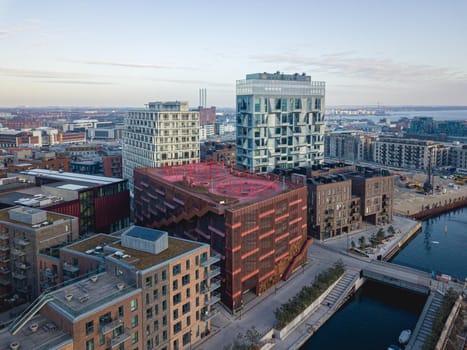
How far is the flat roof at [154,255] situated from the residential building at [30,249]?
12626mm

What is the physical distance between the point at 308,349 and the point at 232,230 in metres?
17.7

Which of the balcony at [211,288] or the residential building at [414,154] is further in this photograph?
the residential building at [414,154]

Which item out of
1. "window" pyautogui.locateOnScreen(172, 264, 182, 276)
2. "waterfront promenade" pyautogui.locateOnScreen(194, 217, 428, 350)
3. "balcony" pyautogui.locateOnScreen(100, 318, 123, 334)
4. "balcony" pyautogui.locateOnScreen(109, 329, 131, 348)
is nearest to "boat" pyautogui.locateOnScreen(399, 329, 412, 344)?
"waterfront promenade" pyautogui.locateOnScreen(194, 217, 428, 350)

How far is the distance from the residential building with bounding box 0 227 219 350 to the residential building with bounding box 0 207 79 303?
19.1 feet

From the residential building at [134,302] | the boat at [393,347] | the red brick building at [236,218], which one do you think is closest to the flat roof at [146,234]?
the residential building at [134,302]

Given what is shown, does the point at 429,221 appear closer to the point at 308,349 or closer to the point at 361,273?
the point at 361,273

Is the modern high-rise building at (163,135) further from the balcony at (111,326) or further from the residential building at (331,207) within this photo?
the balcony at (111,326)

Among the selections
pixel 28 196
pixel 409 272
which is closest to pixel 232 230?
pixel 409 272

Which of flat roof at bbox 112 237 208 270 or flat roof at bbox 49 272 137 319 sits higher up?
flat roof at bbox 112 237 208 270

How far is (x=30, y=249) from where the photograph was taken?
57219 mm

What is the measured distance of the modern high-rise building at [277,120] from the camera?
348 ft

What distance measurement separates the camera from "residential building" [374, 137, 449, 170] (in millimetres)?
180000

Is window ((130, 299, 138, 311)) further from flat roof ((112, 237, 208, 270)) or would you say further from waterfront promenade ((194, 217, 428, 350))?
waterfront promenade ((194, 217, 428, 350))

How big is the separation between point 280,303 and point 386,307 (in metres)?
17.4
